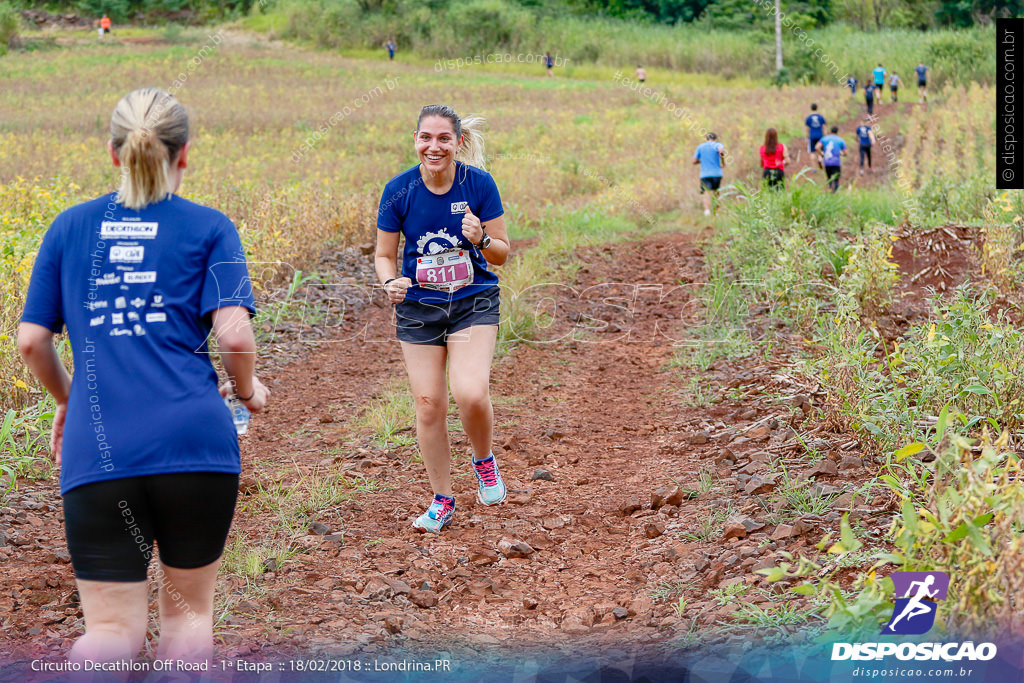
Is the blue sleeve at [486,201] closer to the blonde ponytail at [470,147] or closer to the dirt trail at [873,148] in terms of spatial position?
the blonde ponytail at [470,147]

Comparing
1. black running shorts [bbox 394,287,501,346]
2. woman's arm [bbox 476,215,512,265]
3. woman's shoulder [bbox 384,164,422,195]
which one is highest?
woman's shoulder [bbox 384,164,422,195]

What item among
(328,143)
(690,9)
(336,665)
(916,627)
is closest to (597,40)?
(690,9)

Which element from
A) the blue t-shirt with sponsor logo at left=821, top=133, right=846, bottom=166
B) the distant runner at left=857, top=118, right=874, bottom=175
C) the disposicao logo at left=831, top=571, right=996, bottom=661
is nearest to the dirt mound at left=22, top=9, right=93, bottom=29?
the distant runner at left=857, top=118, right=874, bottom=175

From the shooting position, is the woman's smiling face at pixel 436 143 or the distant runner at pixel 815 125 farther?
the distant runner at pixel 815 125

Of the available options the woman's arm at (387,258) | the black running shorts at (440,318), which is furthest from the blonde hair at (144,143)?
the black running shorts at (440,318)

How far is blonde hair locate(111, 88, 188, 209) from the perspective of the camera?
223cm

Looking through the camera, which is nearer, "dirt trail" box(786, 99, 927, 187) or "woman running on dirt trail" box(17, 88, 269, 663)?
"woman running on dirt trail" box(17, 88, 269, 663)

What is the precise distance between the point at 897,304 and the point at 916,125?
1796 centimetres

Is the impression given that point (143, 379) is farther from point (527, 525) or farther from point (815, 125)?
point (815, 125)

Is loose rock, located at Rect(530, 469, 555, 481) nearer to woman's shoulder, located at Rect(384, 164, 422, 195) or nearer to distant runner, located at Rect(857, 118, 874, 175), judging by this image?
woman's shoulder, located at Rect(384, 164, 422, 195)

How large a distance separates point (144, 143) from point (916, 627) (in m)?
2.39

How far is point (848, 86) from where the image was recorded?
35938 mm

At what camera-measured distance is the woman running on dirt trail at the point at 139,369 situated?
7.15 ft

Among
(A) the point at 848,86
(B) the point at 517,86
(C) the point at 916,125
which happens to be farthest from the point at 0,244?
(A) the point at 848,86
